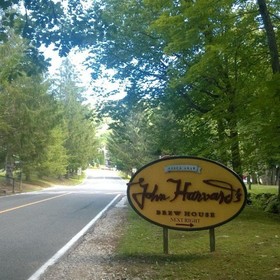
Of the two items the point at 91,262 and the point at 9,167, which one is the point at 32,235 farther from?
the point at 9,167

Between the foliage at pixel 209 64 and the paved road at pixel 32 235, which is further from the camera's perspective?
the foliage at pixel 209 64

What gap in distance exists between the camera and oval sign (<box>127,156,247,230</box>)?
21.5ft

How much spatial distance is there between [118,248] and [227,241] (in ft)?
7.25

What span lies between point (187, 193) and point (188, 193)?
0.02 meters

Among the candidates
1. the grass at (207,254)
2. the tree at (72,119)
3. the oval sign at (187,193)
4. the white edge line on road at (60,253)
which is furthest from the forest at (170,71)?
the tree at (72,119)

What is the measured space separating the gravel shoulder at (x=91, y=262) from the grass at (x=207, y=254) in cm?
23

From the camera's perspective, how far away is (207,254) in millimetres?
6582

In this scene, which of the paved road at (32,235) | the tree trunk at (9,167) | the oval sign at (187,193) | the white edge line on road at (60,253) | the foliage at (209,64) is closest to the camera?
the white edge line on road at (60,253)

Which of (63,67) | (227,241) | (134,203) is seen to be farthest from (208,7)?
(63,67)

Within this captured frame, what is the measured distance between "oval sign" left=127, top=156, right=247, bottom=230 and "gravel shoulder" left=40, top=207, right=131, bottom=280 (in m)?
1.15

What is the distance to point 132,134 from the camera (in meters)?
51.2

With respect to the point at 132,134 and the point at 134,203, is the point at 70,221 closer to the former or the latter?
the point at 134,203

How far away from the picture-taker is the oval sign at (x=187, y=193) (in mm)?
6555

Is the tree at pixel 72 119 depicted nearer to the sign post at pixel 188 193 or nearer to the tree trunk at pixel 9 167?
the tree trunk at pixel 9 167
